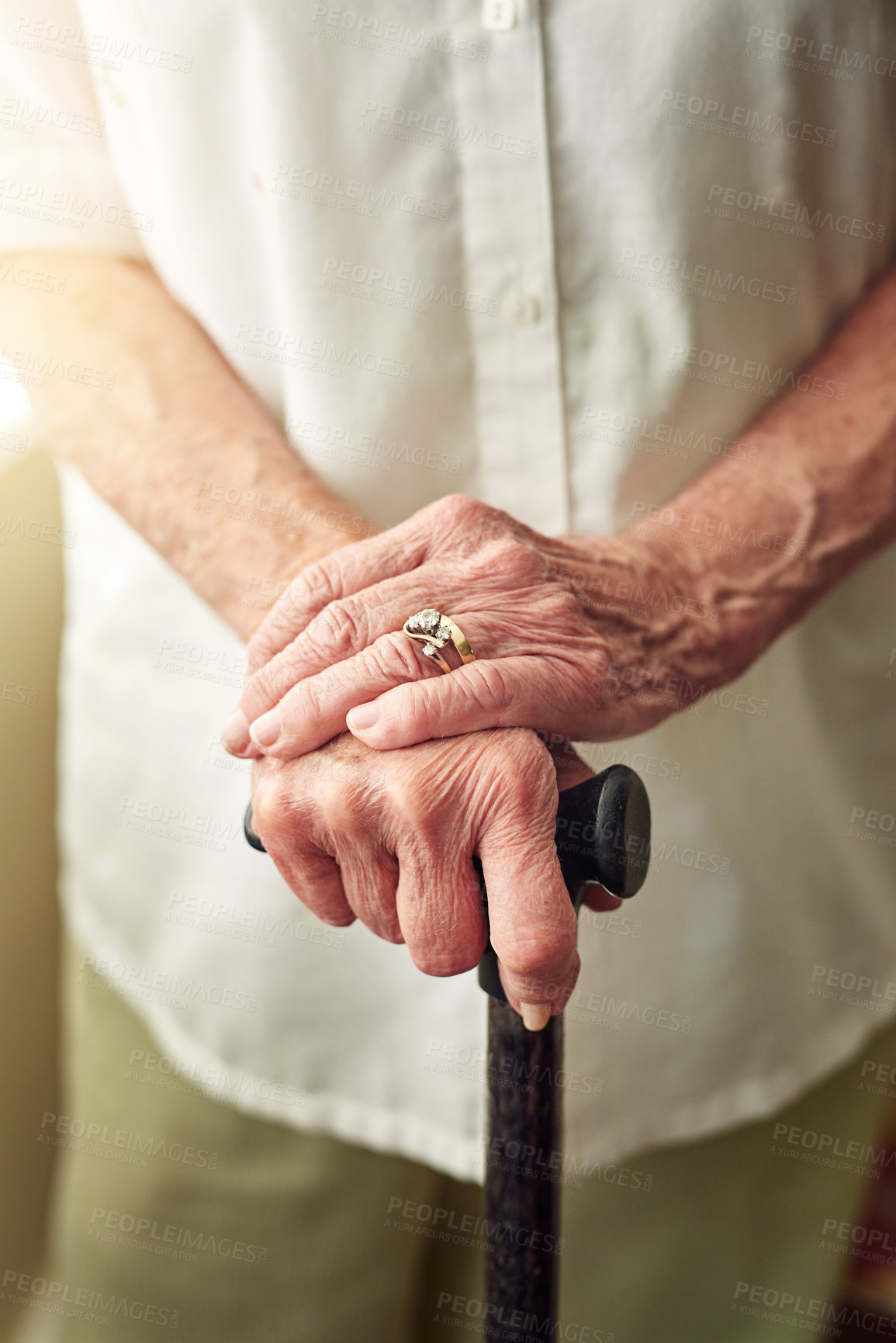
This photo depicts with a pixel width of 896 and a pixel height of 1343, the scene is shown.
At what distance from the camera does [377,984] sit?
2.15ft

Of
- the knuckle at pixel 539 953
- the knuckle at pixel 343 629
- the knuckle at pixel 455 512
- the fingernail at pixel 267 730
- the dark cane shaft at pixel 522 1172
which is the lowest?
the dark cane shaft at pixel 522 1172

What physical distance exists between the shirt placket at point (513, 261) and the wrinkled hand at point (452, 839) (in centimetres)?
25

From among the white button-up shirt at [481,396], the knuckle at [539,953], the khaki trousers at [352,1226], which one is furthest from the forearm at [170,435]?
the khaki trousers at [352,1226]

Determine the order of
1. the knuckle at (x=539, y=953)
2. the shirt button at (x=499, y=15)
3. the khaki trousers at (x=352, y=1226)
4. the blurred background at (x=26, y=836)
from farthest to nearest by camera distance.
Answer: the blurred background at (x=26, y=836), the khaki trousers at (x=352, y=1226), the shirt button at (x=499, y=15), the knuckle at (x=539, y=953)

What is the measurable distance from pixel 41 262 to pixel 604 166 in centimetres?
35

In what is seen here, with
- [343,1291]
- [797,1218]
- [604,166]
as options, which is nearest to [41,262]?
[604,166]

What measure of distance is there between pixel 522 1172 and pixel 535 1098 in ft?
0.11

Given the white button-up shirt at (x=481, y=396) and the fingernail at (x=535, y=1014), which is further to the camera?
the white button-up shirt at (x=481, y=396)

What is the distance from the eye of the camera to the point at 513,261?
534 millimetres

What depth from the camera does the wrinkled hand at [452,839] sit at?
35 cm

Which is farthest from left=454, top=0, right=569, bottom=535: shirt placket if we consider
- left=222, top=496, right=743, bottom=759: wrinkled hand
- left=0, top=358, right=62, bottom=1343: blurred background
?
left=0, top=358, right=62, bottom=1343: blurred background

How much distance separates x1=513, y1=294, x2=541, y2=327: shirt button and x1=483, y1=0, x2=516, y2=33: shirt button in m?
0.13

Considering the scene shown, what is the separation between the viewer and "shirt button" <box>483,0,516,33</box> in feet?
1.59

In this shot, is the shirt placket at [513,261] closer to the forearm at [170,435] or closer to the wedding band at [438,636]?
the forearm at [170,435]
